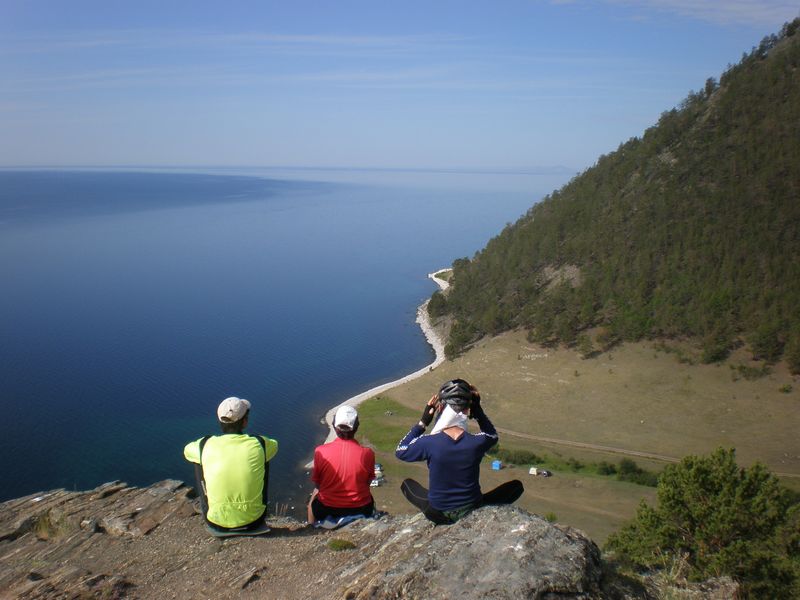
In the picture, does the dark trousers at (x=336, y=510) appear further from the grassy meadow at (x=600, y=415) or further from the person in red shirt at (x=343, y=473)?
the grassy meadow at (x=600, y=415)

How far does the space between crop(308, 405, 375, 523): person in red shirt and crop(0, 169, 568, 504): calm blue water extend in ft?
80.5

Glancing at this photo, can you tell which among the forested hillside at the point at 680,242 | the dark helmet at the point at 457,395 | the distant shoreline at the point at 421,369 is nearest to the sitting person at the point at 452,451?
the dark helmet at the point at 457,395

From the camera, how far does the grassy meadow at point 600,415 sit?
30281 mm

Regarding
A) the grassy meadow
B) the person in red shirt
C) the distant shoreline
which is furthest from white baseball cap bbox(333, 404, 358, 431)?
the distant shoreline

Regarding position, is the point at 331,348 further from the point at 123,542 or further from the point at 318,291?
the point at 123,542

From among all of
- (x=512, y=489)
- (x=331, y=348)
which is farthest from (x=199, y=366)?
(x=512, y=489)

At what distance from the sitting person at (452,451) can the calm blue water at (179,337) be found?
26.3 metres

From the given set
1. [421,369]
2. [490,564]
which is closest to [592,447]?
[421,369]

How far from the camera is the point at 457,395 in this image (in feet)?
18.3

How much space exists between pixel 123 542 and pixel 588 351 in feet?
153

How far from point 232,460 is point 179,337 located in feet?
178

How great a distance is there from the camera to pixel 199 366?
165 ft

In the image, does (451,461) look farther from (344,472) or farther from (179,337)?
(179,337)

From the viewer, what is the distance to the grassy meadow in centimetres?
3028
